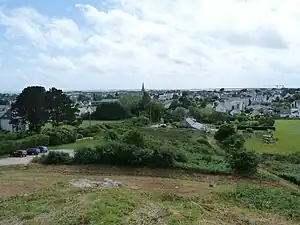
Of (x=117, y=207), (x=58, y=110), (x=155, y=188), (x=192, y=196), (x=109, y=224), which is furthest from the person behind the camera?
(x=58, y=110)

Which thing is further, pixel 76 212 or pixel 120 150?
pixel 120 150

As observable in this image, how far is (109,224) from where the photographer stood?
28.6 ft

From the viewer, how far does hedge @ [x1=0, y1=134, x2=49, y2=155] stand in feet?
93.2

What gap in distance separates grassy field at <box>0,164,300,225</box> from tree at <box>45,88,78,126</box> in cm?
2336

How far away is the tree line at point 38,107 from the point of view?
39.4 metres

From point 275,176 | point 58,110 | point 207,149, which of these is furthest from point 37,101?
point 275,176

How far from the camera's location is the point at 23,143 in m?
30.3

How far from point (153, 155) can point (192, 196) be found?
6.69m

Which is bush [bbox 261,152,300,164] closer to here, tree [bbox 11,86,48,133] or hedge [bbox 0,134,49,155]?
hedge [bbox 0,134,49,155]

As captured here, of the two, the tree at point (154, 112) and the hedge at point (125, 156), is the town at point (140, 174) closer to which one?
the hedge at point (125, 156)

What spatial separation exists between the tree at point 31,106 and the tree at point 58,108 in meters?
2.32

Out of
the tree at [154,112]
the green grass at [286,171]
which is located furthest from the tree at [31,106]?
the tree at [154,112]

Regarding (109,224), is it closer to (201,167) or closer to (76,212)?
(76,212)

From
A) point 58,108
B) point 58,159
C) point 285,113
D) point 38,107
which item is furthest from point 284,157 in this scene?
point 285,113
